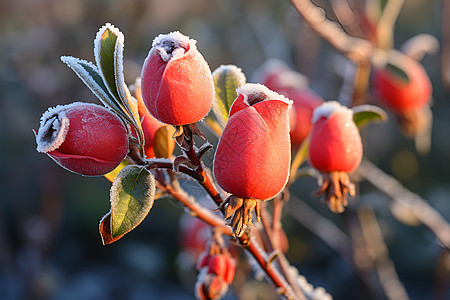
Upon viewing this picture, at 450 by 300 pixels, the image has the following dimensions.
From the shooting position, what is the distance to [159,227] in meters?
2.54

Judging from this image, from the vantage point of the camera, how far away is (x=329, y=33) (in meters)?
0.63

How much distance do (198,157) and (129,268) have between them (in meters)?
2.14

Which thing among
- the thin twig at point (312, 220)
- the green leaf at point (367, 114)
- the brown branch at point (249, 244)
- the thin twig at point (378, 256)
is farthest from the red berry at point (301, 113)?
the thin twig at point (312, 220)

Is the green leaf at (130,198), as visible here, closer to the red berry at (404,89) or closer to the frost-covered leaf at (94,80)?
the frost-covered leaf at (94,80)

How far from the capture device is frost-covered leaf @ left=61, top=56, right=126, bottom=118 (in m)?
0.35

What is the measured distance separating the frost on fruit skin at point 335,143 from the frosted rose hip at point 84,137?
8.0 inches

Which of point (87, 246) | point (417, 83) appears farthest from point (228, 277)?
point (87, 246)

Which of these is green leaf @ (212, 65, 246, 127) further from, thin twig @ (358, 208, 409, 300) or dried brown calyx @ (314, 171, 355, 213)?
thin twig @ (358, 208, 409, 300)

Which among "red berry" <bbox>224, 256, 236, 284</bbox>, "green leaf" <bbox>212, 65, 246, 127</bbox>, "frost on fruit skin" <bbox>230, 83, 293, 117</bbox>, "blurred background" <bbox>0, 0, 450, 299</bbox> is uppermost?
"frost on fruit skin" <bbox>230, 83, 293, 117</bbox>

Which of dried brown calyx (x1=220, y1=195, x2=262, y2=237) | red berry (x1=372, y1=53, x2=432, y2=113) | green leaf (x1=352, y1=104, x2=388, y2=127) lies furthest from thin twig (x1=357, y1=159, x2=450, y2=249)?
dried brown calyx (x1=220, y1=195, x2=262, y2=237)

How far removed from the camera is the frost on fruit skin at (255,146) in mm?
316

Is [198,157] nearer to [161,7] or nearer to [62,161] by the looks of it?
[62,161]

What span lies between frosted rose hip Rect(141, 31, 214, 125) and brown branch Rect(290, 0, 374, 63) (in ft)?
0.80

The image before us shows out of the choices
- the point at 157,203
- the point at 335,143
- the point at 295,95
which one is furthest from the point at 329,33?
the point at 157,203
